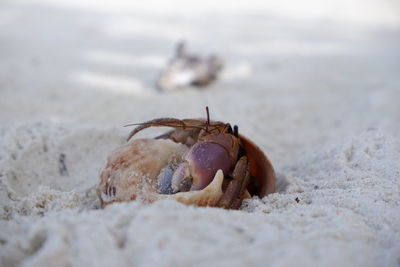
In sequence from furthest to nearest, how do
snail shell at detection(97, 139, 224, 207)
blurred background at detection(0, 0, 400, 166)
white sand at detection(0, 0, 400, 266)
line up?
1. blurred background at detection(0, 0, 400, 166)
2. snail shell at detection(97, 139, 224, 207)
3. white sand at detection(0, 0, 400, 266)

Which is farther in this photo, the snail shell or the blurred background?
the blurred background

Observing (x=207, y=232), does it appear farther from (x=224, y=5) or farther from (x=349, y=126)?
(x=224, y=5)

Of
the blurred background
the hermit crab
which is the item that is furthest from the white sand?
the hermit crab

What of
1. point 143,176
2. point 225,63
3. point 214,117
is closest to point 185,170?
point 143,176

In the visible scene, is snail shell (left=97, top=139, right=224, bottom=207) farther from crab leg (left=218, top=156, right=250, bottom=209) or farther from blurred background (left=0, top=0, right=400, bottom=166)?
blurred background (left=0, top=0, right=400, bottom=166)

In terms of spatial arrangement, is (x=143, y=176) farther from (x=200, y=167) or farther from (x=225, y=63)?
(x=225, y=63)

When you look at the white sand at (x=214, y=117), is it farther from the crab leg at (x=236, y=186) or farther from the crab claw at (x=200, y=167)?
the crab claw at (x=200, y=167)

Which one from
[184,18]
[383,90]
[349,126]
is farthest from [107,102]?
[184,18]

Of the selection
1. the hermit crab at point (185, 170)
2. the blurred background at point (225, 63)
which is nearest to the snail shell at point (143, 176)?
the hermit crab at point (185, 170)
